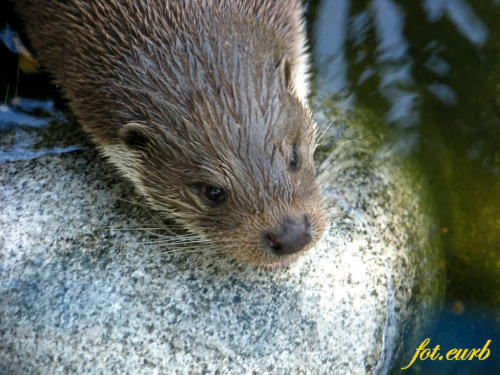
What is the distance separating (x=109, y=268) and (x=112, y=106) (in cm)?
78

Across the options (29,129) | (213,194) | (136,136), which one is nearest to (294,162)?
(213,194)

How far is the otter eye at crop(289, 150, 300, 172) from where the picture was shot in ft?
7.82

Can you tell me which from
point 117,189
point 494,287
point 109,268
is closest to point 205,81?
point 117,189

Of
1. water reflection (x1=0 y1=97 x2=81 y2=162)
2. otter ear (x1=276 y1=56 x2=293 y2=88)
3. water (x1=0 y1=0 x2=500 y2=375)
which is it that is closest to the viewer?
otter ear (x1=276 y1=56 x2=293 y2=88)

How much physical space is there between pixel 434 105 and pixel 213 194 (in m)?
2.01

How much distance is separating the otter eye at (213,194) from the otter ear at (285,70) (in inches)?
24.8

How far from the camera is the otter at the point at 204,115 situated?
225 cm

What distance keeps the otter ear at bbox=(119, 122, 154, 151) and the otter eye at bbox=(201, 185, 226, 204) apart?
0.34 metres

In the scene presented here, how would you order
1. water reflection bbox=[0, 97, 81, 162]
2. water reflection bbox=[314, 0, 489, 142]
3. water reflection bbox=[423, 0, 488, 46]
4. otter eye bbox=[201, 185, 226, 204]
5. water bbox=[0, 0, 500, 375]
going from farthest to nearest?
water reflection bbox=[423, 0, 488, 46], water reflection bbox=[314, 0, 489, 142], water bbox=[0, 0, 500, 375], water reflection bbox=[0, 97, 81, 162], otter eye bbox=[201, 185, 226, 204]

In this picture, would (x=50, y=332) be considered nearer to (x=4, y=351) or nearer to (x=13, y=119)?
(x=4, y=351)

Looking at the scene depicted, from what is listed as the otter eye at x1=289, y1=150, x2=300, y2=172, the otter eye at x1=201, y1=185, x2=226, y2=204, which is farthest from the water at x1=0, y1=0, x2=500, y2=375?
the otter eye at x1=289, y1=150, x2=300, y2=172

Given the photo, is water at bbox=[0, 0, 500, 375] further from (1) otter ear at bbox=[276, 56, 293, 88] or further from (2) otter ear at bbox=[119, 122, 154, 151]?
(1) otter ear at bbox=[276, 56, 293, 88]

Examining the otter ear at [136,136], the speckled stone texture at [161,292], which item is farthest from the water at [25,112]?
the otter ear at [136,136]

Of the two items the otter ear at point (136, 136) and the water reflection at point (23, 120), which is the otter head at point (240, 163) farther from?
the water reflection at point (23, 120)
